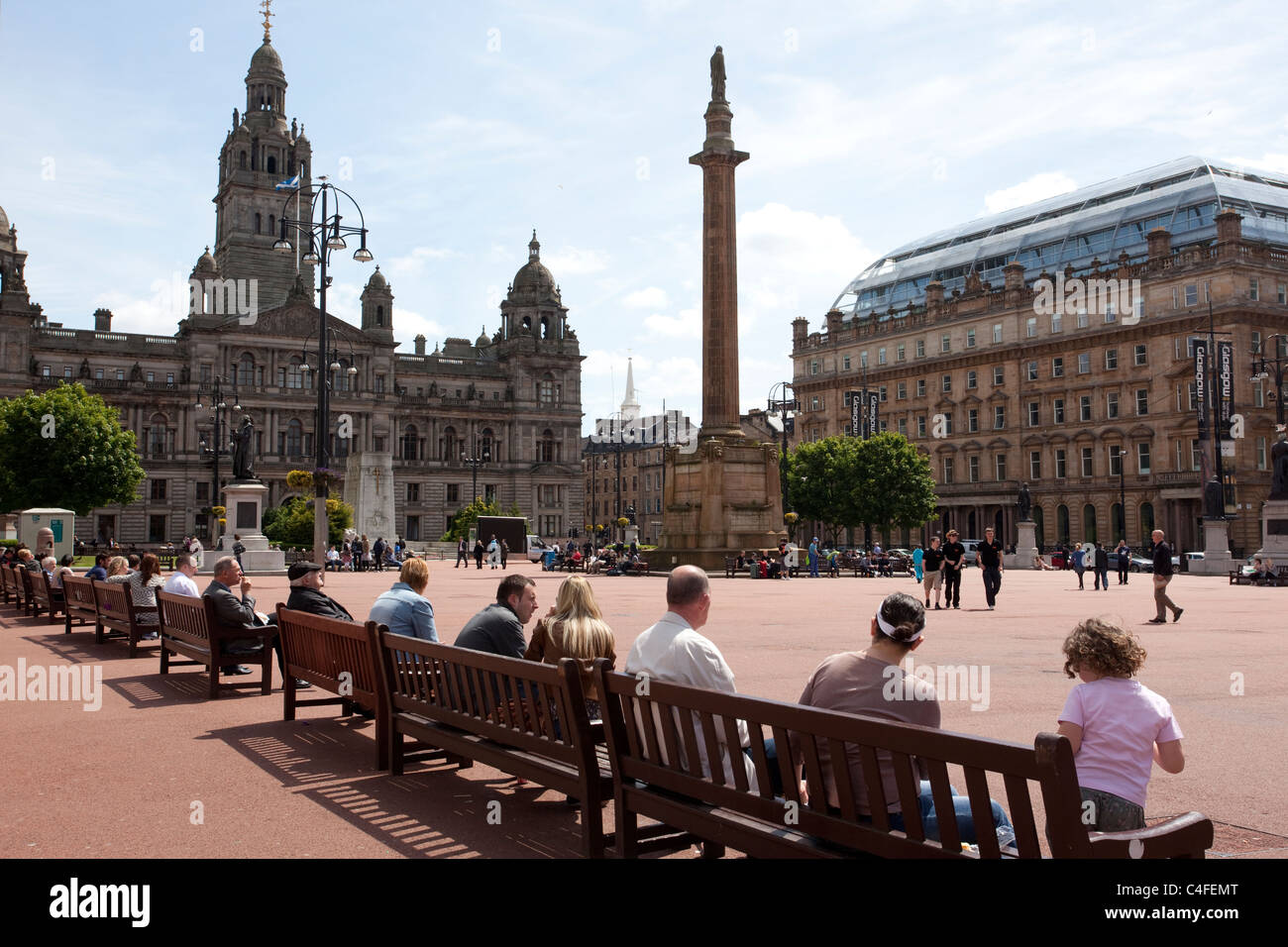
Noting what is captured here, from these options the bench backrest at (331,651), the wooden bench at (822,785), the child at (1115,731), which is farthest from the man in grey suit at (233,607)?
the child at (1115,731)

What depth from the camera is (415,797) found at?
6.55 m

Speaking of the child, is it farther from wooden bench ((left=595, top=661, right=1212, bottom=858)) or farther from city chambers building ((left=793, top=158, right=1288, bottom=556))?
city chambers building ((left=793, top=158, right=1288, bottom=556))

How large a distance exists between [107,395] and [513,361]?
3617 centimetres

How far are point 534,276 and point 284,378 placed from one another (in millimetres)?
25214

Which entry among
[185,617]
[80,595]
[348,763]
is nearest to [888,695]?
[348,763]

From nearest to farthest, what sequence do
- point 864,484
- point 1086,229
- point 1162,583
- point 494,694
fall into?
point 494,694 < point 1162,583 < point 864,484 < point 1086,229

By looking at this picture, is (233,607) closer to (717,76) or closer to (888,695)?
(888,695)

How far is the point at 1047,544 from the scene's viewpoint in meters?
71.4

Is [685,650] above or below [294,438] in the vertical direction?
below

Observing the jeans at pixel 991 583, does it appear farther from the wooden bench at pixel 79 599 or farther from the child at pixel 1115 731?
the child at pixel 1115 731

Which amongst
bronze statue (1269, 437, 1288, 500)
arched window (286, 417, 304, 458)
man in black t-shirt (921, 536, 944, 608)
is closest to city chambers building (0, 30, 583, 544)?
arched window (286, 417, 304, 458)

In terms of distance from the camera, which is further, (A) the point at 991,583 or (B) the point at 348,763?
(A) the point at 991,583
